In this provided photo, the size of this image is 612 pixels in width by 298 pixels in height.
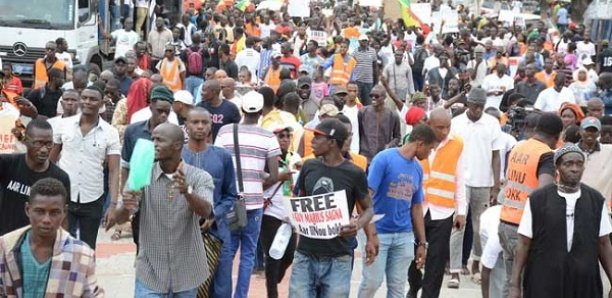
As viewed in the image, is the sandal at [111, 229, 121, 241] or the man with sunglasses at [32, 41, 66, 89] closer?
the sandal at [111, 229, 121, 241]

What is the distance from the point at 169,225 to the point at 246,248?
8.09 feet

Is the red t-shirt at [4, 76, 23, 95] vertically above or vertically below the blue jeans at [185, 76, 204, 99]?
above

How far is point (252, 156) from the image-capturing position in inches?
383

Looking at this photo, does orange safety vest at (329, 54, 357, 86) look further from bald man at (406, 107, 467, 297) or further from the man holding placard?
the man holding placard

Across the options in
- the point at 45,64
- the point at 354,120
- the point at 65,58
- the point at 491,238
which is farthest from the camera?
the point at 65,58

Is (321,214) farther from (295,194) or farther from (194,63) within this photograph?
(194,63)

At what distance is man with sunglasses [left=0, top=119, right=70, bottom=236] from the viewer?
8.00 meters

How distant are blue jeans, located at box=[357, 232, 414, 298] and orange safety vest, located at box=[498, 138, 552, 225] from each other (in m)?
0.72

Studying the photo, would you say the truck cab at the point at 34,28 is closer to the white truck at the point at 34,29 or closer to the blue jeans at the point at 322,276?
the white truck at the point at 34,29

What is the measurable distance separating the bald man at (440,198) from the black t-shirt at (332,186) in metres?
2.03

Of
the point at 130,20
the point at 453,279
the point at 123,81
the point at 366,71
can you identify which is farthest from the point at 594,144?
the point at 130,20

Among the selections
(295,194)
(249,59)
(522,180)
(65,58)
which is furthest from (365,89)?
(295,194)

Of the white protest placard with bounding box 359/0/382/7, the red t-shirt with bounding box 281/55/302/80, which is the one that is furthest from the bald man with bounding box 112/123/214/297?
the white protest placard with bounding box 359/0/382/7

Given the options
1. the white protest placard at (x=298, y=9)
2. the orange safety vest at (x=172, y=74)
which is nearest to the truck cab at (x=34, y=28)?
the orange safety vest at (x=172, y=74)
